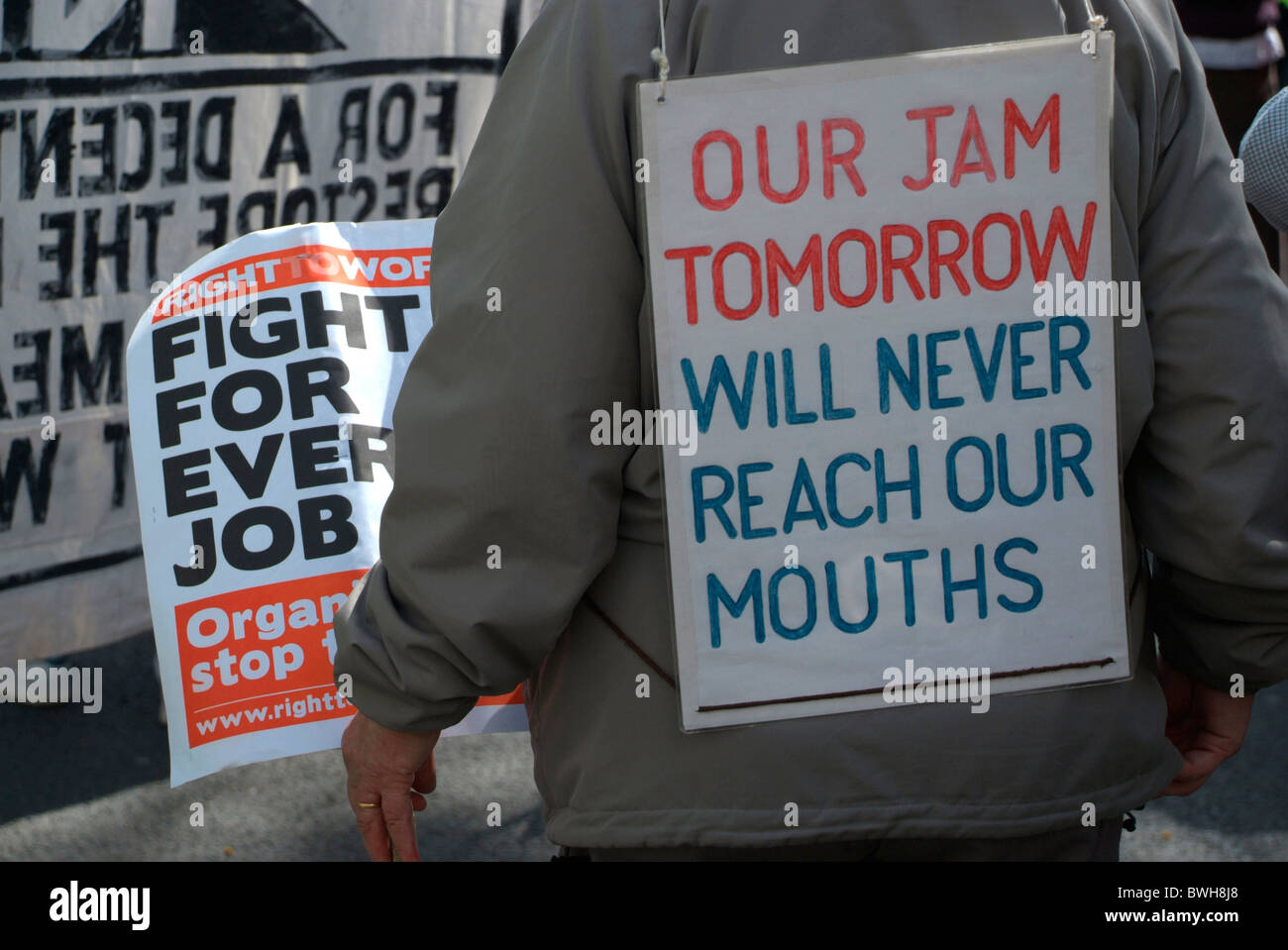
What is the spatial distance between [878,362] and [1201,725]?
0.75 metres

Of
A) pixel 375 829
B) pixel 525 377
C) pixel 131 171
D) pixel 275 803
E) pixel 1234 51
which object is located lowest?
pixel 275 803

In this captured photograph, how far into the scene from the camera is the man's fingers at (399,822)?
1597mm

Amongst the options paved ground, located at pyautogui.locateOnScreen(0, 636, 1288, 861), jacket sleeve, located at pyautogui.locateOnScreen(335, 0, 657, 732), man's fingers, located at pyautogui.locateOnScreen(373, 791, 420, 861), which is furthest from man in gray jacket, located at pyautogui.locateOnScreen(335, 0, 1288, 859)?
paved ground, located at pyautogui.locateOnScreen(0, 636, 1288, 861)

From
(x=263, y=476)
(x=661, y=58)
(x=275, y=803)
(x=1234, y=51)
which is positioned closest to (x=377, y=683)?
(x=263, y=476)

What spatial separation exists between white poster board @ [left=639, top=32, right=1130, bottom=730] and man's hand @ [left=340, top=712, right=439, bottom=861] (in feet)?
1.19

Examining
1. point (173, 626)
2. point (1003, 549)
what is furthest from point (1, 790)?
point (1003, 549)

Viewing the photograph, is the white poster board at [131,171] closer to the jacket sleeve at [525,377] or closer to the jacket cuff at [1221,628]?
the jacket sleeve at [525,377]

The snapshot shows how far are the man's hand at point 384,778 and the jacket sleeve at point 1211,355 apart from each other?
2.94 ft

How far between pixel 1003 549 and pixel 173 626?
3.78 ft

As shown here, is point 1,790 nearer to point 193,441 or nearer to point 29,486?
point 29,486

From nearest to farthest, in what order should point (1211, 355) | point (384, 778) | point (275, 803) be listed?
point (1211, 355) < point (384, 778) < point (275, 803)

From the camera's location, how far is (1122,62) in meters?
1.45

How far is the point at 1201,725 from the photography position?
69.6 inches

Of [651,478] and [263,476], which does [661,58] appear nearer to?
[651,478]
